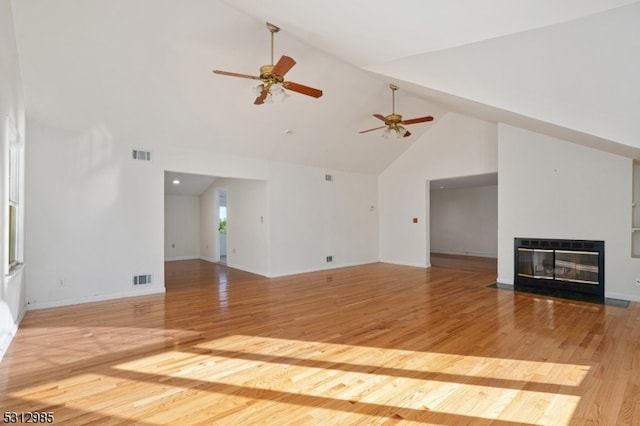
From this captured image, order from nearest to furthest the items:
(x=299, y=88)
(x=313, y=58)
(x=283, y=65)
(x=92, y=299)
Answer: (x=283, y=65) < (x=299, y=88) < (x=313, y=58) < (x=92, y=299)

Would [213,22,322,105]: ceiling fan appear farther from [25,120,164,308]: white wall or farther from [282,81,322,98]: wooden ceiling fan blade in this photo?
[25,120,164,308]: white wall

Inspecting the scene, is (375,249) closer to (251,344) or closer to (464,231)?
(464,231)

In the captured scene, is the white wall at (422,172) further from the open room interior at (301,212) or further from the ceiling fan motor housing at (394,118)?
the ceiling fan motor housing at (394,118)

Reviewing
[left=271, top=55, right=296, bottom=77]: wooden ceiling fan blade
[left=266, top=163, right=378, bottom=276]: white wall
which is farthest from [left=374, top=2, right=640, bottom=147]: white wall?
[left=266, top=163, right=378, bottom=276]: white wall

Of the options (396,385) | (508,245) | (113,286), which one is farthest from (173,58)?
(508,245)

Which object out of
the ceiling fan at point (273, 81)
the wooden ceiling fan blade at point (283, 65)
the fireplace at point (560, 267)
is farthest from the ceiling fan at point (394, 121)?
the fireplace at point (560, 267)

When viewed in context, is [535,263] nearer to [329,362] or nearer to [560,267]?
[560,267]

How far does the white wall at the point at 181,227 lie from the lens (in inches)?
386

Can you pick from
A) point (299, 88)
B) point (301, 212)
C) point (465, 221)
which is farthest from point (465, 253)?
point (299, 88)

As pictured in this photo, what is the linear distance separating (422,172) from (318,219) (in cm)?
298

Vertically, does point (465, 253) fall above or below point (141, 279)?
below

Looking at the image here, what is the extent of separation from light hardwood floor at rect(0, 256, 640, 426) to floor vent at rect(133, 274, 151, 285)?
1.29 ft

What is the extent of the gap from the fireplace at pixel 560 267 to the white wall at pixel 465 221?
4.74 meters

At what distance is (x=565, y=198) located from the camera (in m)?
5.38
